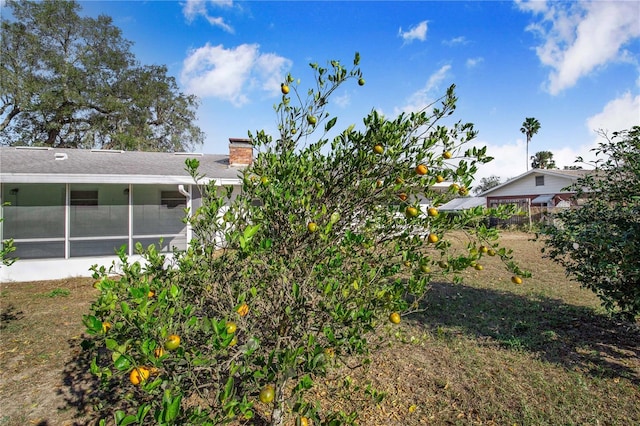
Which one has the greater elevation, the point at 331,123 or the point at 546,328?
the point at 331,123

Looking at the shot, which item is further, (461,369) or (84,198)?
(84,198)

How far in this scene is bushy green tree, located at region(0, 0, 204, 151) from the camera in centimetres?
2089

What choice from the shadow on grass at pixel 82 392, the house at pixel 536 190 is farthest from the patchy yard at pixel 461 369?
the house at pixel 536 190

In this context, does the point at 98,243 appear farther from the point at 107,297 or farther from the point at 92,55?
the point at 92,55

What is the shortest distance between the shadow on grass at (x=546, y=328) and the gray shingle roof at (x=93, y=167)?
20.0 ft

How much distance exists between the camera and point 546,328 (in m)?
4.84

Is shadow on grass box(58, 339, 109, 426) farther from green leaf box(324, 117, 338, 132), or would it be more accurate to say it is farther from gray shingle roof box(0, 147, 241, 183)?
gray shingle roof box(0, 147, 241, 183)

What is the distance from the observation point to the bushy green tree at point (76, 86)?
20.9 metres

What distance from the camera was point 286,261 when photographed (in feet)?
6.70

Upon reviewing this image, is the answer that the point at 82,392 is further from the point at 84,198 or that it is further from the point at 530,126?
the point at 530,126

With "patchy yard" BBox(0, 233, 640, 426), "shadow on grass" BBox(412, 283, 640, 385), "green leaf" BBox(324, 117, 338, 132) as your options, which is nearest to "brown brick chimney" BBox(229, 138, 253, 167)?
"patchy yard" BBox(0, 233, 640, 426)

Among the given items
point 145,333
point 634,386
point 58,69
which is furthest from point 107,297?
point 58,69

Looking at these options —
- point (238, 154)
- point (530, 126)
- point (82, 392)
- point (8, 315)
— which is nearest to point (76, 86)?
point (238, 154)

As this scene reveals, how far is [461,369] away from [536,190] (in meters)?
26.7
